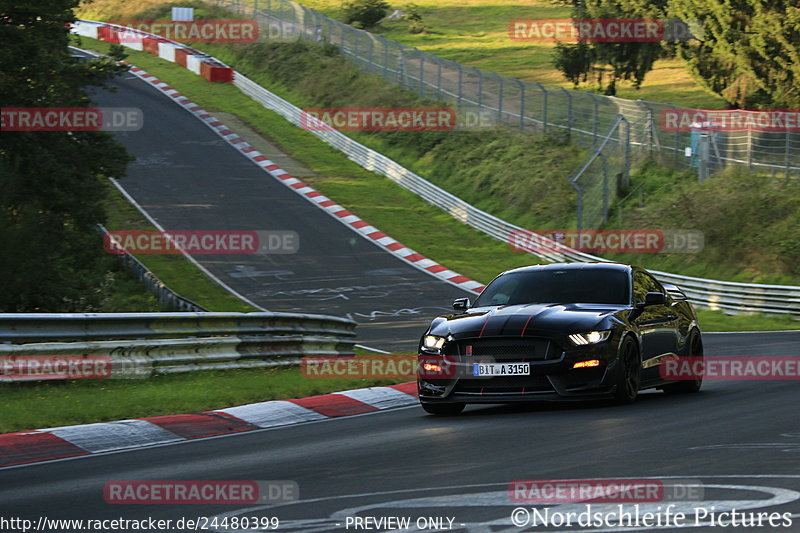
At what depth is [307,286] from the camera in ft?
96.9

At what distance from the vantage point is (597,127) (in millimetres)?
37594

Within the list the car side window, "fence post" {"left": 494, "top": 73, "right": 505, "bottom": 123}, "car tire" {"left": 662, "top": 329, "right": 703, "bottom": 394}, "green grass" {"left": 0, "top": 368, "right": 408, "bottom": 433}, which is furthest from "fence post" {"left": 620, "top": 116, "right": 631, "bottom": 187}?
the car side window

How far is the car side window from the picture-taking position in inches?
472

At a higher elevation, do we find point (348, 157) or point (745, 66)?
point (745, 66)

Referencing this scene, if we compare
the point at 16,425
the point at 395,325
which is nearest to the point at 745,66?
the point at 395,325

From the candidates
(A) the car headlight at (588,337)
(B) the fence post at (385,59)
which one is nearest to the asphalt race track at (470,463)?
(A) the car headlight at (588,337)

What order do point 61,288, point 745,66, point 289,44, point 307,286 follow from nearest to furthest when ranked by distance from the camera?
point 61,288 < point 307,286 < point 745,66 < point 289,44

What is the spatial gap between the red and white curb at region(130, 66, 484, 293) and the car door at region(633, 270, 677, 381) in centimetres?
1643

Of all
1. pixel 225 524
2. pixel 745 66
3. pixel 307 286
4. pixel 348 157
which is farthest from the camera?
pixel 348 157

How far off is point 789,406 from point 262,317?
7.40 m

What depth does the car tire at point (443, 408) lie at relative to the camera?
442 inches

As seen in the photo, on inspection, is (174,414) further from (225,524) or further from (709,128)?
(709,128)

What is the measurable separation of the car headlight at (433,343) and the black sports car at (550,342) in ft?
0.04

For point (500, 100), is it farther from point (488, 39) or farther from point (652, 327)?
point (488, 39)
